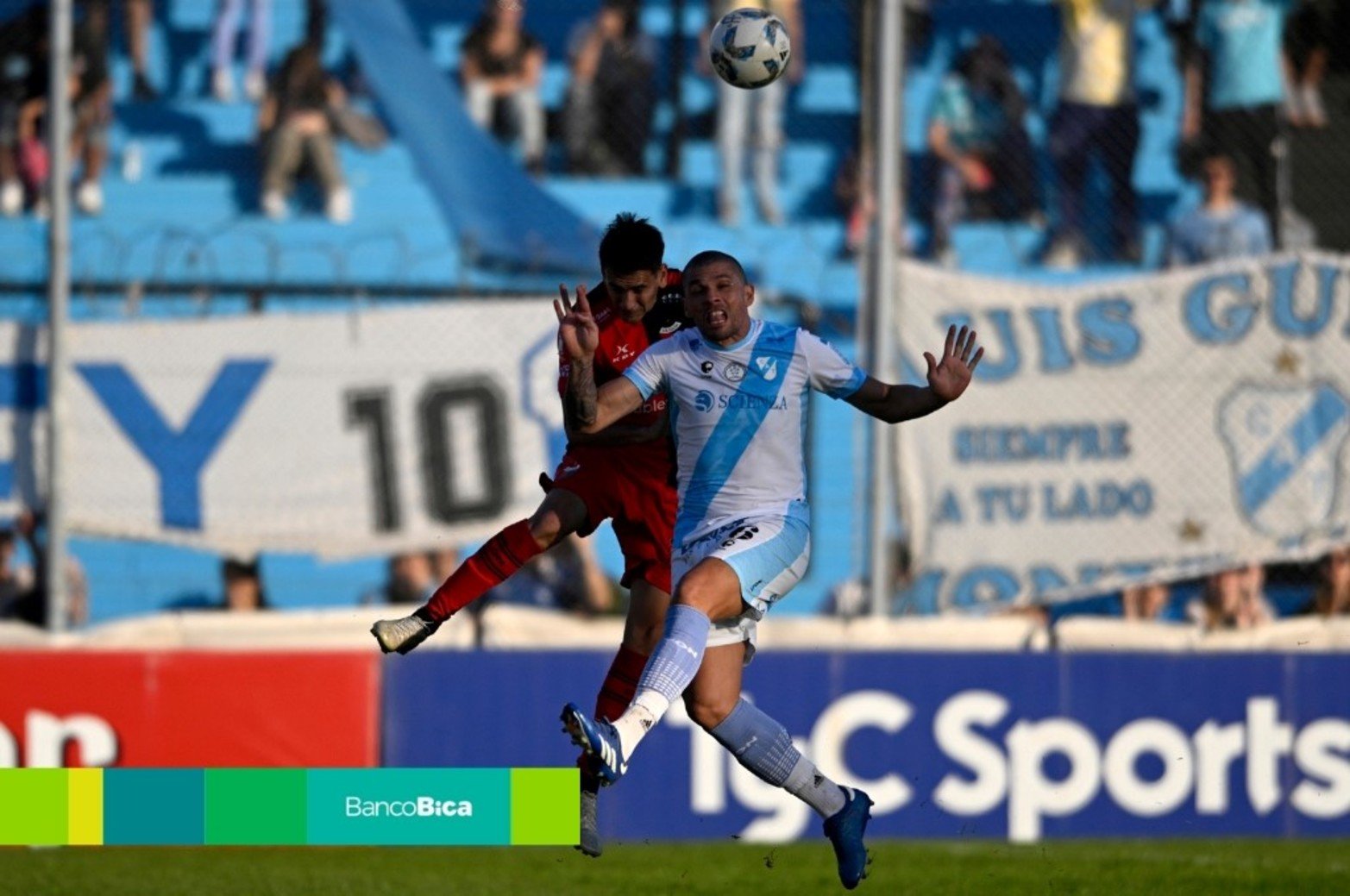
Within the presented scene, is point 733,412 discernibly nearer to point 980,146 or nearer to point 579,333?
point 579,333

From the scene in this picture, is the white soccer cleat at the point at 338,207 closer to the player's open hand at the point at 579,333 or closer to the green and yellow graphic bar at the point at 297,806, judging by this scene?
the green and yellow graphic bar at the point at 297,806

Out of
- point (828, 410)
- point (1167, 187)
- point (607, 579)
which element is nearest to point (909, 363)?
point (828, 410)

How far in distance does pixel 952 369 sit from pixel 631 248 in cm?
121

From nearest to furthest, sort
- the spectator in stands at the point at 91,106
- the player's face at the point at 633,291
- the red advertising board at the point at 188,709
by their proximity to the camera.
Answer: the player's face at the point at 633,291, the red advertising board at the point at 188,709, the spectator in stands at the point at 91,106

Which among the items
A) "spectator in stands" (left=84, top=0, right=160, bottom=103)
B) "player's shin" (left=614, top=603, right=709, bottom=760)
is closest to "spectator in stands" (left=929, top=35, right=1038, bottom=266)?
"spectator in stands" (left=84, top=0, right=160, bottom=103)

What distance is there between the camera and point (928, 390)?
770 centimetres

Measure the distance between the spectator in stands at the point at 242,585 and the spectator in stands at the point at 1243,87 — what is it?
6.58 m

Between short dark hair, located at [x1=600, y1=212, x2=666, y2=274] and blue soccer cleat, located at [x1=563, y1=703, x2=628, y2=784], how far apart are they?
5.82 ft

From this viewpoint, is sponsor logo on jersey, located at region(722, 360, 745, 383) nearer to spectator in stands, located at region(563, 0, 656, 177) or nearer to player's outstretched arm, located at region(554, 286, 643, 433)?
player's outstretched arm, located at region(554, 286, 643, 433)

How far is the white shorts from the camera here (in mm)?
7582

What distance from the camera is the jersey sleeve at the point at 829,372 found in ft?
25.8

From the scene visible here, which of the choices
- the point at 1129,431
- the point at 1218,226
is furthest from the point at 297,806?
the point at 1218,226

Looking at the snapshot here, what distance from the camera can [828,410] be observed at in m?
13.8

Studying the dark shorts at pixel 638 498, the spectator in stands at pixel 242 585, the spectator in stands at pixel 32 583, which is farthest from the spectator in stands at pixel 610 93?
the dark shorts at pixel 638 498
